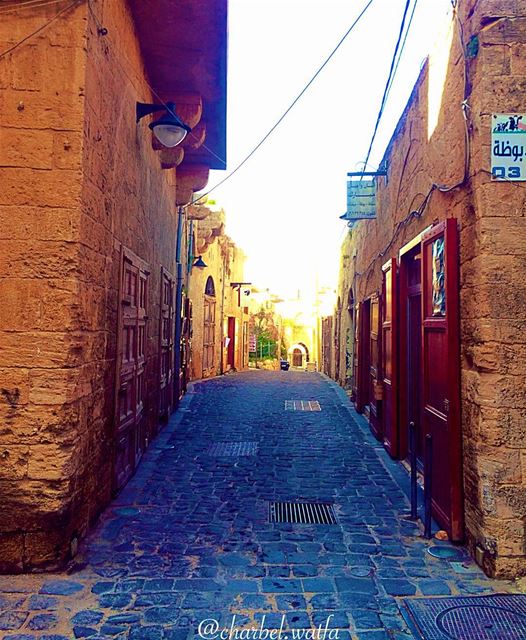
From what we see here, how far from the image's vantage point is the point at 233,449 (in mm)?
7098

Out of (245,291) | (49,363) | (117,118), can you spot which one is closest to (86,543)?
(49,363)

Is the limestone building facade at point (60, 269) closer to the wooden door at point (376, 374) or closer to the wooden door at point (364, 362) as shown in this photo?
the wooden door at point (376, 374)

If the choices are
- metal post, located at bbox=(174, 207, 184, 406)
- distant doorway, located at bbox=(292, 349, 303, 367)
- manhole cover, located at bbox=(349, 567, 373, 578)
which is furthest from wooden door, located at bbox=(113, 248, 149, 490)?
distant doorway, located at bbox=(292, 349, 303, 367)

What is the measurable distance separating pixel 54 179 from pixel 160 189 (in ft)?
13.4

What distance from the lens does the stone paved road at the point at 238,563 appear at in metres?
2.91

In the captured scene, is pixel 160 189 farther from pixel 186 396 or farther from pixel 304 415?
pixel 186 396

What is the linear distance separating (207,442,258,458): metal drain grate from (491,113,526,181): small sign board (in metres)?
4.68

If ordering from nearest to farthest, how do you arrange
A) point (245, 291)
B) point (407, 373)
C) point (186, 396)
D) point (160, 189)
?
point (407, 373) → point (160, 189) → point (186, 396) → point (245, 291)

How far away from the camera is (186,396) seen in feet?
40.7

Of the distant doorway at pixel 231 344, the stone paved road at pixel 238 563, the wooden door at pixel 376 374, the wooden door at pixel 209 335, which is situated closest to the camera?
the stone paved road at pixel 238 563

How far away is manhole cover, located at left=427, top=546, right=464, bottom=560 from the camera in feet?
12.3

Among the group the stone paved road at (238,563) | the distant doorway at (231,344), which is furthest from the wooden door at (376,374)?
the distant doorway at (231,344)

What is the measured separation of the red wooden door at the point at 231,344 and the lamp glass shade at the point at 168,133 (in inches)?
721

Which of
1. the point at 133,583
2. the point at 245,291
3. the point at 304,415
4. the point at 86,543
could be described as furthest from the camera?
the point at 245,291
